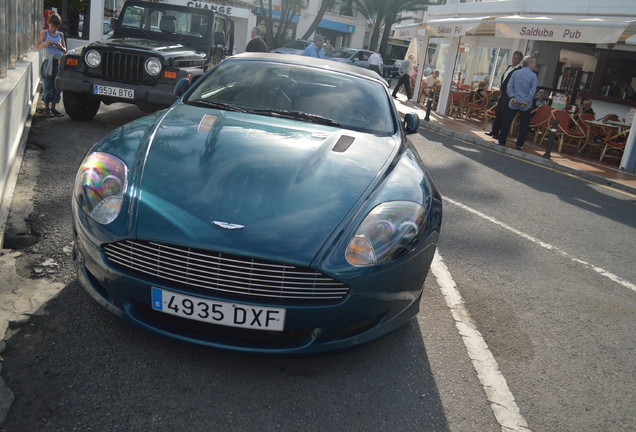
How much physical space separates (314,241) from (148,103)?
6.15 metres

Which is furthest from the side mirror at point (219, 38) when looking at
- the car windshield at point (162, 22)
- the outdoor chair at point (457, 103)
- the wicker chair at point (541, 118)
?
the outdoor chair at point (457, 103)

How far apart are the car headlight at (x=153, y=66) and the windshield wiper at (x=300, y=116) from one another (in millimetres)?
4521

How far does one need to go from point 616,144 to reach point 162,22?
9.50m

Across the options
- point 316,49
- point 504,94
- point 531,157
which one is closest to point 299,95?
point 531,157

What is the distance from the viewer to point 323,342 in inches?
103

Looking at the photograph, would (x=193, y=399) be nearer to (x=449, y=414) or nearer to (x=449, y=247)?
(x=449, y=414)

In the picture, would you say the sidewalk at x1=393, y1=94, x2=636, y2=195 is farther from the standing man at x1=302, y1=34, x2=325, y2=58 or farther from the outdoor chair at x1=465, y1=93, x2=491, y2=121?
→ the standing man at x1=302, y1=34, x2=325, y2=58

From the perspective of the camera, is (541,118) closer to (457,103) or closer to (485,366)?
(457,103)

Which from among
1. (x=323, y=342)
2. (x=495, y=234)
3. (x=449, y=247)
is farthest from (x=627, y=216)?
(x=323, y=342)

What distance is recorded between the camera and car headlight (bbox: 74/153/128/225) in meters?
2.70

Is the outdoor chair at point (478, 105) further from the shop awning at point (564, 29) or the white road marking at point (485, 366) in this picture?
the white road marking at point (485, 366)

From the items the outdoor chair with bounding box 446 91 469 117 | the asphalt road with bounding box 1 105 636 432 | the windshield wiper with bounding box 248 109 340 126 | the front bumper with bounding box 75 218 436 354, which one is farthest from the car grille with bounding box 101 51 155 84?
the outdoor chair with bounding box 446 91 469 117

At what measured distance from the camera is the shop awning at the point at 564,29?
11.4m

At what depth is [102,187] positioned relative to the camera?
2795mm
